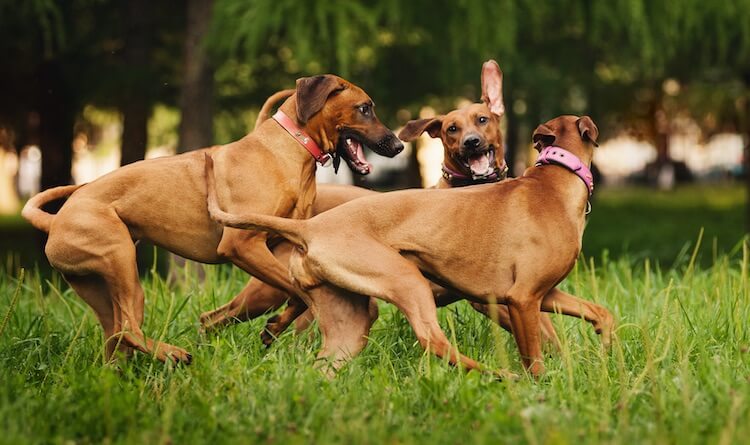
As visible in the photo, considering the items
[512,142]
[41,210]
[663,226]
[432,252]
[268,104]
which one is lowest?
[663,226]

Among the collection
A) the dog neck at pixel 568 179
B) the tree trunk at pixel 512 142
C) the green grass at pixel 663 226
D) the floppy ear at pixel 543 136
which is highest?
the floppy ear at pixel 543 136

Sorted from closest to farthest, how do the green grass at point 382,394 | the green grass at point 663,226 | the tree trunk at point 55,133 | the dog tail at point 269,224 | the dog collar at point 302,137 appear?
the green grass at point 382,394 → the dog tail at point 269,224 → the dog collar at point 302,137 → the tree trunk at point 55,133 → the green grass at point 663,226

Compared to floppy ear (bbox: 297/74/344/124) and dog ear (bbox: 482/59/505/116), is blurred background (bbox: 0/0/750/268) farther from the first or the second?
floppy ear (bbox: 297/74/344/124)

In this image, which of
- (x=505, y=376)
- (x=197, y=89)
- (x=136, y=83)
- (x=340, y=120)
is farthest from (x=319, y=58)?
(x=505, y=376)

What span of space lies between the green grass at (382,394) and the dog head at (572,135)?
0.96 meters

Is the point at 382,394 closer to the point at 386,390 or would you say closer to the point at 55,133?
the point at 386,390

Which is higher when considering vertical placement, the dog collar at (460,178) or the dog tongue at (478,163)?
the dog tongue at (478,163)

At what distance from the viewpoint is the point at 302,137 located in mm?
5363

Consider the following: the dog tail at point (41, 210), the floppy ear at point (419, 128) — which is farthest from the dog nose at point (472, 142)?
the dog tail at point (41, 210)

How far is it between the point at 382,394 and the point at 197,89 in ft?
20.3

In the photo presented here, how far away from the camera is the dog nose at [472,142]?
5.84 m

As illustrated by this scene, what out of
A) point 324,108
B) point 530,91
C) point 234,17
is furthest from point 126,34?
point 324,108

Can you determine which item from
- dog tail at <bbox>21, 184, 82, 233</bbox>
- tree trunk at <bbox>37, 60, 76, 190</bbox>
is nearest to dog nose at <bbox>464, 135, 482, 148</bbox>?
dog tail at <bbox>21, 184, 82, 233</bbox>

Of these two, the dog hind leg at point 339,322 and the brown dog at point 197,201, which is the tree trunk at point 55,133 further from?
the dog hind leg at point 339,322
